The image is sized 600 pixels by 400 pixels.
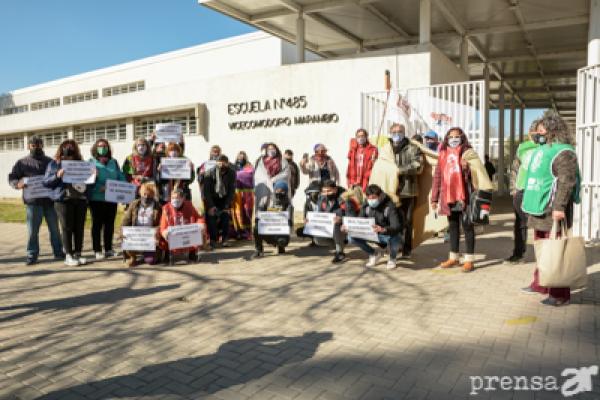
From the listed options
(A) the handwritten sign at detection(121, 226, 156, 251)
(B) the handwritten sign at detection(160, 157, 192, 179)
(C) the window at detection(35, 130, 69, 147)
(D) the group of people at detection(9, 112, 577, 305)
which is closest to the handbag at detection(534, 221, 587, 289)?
(D) the group of people at detection(9, 112, 577, 305)

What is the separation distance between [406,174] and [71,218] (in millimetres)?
5227

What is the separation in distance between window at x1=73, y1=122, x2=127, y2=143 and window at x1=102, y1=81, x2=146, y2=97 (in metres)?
7.02

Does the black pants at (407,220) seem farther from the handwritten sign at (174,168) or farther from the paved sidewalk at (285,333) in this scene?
the handwritten sign at (174,168)

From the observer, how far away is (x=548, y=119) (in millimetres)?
4688

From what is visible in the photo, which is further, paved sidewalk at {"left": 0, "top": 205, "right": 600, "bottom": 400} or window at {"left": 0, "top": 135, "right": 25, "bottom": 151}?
window at {"left": 0, "top": 135, "right": 25, "bottom": 151}

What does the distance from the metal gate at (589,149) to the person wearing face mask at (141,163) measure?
7.44 m

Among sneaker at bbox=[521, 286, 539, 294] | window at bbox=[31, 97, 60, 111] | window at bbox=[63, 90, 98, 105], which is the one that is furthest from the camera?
window at bbox=[31, 97, 60, 111]

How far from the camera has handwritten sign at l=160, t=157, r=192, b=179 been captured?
7.67 metres

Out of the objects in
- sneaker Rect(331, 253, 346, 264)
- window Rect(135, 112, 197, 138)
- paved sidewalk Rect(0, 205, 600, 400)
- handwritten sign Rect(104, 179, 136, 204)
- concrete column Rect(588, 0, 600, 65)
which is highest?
concrete column Rect(588, 0, 600, 65)

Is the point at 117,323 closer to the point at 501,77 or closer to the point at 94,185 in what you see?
the point at 94,185

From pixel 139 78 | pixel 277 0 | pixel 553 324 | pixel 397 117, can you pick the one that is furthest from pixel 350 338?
pixel 139 78

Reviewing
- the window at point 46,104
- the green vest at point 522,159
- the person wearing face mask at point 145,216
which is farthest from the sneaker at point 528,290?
the window at point 46,104

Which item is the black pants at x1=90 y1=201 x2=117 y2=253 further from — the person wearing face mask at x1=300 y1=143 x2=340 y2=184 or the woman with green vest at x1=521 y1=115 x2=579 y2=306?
the woman with green vest at x1=521 y1=115 x2=579 y2=306

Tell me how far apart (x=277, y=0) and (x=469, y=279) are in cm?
1097
